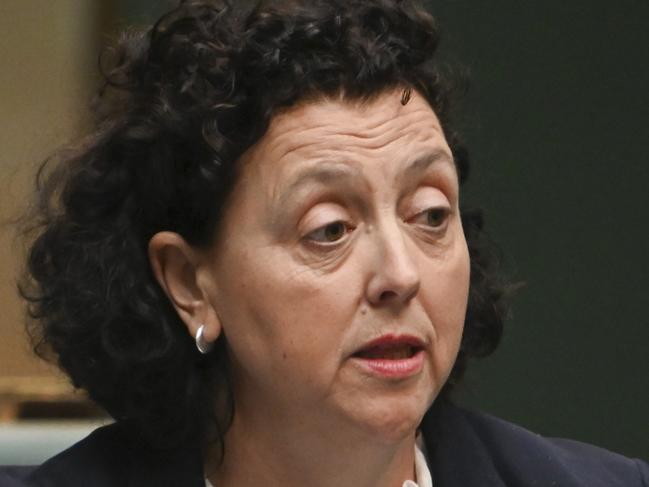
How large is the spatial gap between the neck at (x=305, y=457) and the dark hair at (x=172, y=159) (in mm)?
64

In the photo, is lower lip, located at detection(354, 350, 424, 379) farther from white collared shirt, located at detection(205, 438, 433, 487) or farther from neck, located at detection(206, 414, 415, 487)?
white collared shirt, located at detection(205, 438, 433, 487)

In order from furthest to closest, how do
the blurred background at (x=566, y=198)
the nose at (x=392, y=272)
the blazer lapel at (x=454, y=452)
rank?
the blurred background at (x=566, y=198) → the blazer lapel at (x=454, y=452) → the nose at (x=392, y=272)

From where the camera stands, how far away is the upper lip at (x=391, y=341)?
3043 millimetres

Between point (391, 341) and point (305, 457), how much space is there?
31cm

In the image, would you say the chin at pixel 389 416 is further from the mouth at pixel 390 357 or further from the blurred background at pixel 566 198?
the blurred background at pixel 566 198

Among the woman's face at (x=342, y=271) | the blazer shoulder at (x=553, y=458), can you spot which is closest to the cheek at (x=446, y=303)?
the woman's face at (x=342, y=271)

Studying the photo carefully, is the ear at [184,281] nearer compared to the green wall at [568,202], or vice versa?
the ear at [184,281]

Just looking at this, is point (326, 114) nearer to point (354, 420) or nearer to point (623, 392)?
point (354, 420)

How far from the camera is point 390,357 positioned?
3076 millimetres

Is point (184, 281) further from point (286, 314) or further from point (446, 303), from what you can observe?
point (446, 303)

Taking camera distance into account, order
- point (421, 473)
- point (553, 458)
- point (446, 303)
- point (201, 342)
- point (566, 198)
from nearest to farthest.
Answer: point (446, 303), point (201, 342), point (421, 473), point (553, 458), point (566, 198)

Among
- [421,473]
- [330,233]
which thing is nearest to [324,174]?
[330,233]

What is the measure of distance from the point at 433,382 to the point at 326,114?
20.2 inches

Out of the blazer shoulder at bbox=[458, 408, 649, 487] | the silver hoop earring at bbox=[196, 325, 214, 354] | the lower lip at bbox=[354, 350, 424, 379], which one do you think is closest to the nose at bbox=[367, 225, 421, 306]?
the lower lip at bbox=[354, 350, 424, 379]
